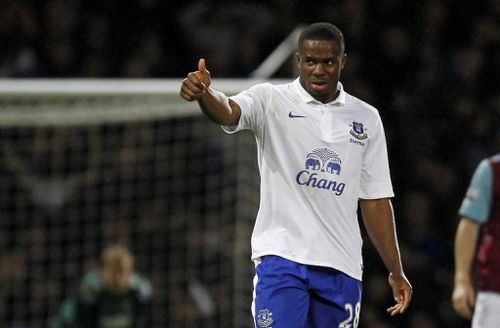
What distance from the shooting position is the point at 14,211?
1088cm

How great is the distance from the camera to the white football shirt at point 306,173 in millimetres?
5238

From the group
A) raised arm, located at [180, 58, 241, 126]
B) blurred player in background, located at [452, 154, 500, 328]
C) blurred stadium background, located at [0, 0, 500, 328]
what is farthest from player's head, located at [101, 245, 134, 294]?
blurred player in background, located at [452, 154, 500, 328]

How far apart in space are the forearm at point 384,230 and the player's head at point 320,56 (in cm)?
58

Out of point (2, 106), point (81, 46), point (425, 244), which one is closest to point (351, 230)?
point (2, 106)

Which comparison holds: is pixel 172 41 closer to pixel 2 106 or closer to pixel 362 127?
pixel 2 106

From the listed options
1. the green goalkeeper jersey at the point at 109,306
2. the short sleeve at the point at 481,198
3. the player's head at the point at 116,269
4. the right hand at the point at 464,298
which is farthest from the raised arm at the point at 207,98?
the green goalkeeper jersey at the point at 109,306

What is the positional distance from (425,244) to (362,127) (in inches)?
218

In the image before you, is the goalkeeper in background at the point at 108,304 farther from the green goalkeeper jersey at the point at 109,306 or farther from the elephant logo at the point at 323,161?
the elephant logo at the point at 323,161

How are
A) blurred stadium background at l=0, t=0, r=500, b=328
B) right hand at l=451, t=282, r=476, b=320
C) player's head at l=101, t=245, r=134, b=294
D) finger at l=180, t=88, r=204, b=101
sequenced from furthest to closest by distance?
Answer: blurred stadium background at l=0, t=0, r=500, b=328
player's head at l=101, t=245, r=134, b=294
right hand at l=451, t=282, r=476, b=320
finger at l=180, t=88, r=204, b=101

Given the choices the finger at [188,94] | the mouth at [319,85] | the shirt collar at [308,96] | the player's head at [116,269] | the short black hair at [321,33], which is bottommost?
the player's head at [116,269]

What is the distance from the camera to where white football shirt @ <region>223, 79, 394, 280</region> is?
524 centimetres

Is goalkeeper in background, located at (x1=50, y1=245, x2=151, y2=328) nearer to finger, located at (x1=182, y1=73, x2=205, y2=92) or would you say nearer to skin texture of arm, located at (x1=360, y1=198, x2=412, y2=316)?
skin texture of arm, located at (x1=360, y1=198, x2=412, y2=316)

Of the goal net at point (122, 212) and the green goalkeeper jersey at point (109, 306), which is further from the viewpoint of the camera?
the goal net at point (122, 212)

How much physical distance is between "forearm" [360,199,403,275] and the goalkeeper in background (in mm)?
4132
